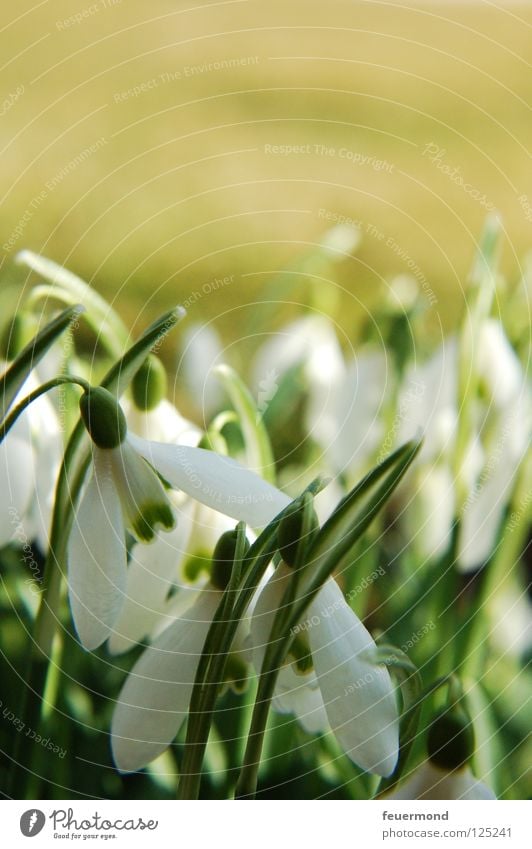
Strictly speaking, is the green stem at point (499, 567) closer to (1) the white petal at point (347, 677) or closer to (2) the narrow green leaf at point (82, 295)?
(1) the white petal at point (347, 677)

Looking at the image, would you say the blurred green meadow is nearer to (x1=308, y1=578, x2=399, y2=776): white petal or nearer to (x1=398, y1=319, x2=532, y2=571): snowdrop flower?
(x1=398, y1=319, x2=532, y2=571): snowdrop flower

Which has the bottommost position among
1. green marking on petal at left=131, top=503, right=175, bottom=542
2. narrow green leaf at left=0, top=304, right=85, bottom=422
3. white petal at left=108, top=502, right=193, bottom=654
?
white petal at left=108, top=502, right=193, bottom=654

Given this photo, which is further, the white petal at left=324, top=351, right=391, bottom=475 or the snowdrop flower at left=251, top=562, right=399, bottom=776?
the white petal at left=324, top=351, right=391, bottom=475

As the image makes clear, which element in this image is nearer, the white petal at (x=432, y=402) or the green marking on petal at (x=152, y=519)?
the green marking on petal at (x=152, y=519)

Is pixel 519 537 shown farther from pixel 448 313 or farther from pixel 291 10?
pixel 291 10

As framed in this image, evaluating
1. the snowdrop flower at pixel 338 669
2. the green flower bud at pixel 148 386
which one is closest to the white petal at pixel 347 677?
the snowdrop flower at pixel 338 669

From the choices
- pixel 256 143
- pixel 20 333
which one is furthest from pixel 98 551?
pixel 256 143

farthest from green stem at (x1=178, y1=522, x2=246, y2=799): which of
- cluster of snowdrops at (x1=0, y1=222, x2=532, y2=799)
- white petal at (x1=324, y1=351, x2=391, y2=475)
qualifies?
white petal at (x1=324, y1=351, x2=391, y2=475)
